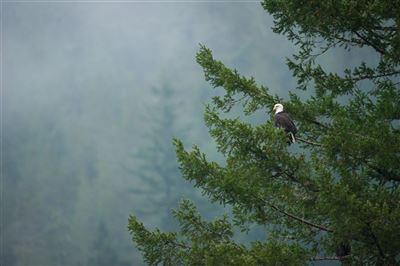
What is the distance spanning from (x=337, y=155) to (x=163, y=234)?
9.87ft

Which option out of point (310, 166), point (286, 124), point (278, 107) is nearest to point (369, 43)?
point (278, 107)

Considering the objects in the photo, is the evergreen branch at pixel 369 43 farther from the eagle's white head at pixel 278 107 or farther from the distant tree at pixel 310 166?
the eagle's white head at pixel 278 107

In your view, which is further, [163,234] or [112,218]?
[112,218]

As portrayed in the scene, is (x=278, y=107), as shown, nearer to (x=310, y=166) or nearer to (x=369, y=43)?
(x=310, y=166)

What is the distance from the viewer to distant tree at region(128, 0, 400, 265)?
20.3 feet

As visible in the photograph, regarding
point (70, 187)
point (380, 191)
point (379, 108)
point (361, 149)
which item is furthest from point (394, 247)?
point (70, 187)

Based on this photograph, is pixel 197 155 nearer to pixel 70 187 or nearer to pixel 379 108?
pixel 379 108

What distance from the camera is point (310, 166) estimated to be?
6.96m

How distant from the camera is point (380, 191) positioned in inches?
248

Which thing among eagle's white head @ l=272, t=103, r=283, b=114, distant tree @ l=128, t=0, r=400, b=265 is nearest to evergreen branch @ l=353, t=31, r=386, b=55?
distant tree @ l=128, t=0, r=400, b=265

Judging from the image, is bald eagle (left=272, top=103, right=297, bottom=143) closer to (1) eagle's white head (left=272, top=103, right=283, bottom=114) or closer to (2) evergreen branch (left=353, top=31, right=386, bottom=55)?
(1) eagle's white head (left=272, top=103, right=283, bottom=114)

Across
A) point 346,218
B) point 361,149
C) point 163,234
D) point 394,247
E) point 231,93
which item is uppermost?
point 231,93

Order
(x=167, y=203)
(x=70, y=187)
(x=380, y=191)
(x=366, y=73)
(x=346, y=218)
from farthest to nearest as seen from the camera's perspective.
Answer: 1. (x=70, y=187)
2. (x=167, y=203)
3. (x=366, y=73)
4. (x=380, y=191)
5. (x=346, y=218)

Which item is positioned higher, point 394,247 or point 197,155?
point 197,155
